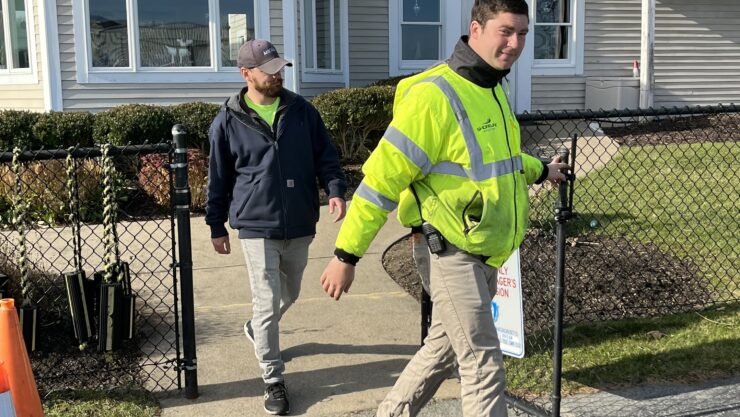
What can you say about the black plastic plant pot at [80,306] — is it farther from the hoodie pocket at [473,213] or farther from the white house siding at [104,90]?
the white house siding at [104,90]

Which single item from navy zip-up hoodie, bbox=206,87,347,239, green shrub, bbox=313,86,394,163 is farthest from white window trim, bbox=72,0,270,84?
navy zip-up hoodie, bbox=206,87,347,239

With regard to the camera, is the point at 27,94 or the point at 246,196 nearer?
the point at 246,196

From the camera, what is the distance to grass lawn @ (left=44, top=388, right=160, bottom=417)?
13.1 ft

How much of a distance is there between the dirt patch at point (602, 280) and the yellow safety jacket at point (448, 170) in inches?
91.2

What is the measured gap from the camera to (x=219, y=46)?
12.2 metres

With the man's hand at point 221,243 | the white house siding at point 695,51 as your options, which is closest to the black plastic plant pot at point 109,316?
the man's hand at point 221,243

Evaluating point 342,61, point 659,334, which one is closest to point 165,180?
point 342,61

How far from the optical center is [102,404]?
4.08 m

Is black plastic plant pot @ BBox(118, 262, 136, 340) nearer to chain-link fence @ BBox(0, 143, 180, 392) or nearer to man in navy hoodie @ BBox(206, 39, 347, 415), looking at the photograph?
chain-link fence @ BBox(0, 143, 180, 392)

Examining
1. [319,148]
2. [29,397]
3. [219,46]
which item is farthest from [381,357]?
[219,46]

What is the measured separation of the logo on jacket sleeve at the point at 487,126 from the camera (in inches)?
120

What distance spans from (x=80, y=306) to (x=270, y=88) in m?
1.50

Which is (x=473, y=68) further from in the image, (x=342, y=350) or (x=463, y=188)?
(x=342, y=350)

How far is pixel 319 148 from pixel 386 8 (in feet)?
34.3
